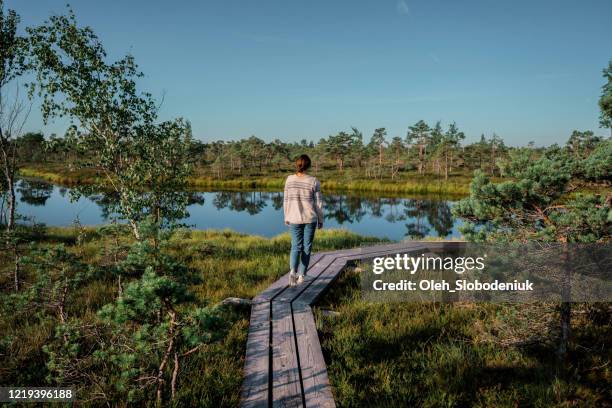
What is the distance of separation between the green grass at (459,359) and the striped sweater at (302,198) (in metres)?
1.60

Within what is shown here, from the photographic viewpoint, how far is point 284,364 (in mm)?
3609

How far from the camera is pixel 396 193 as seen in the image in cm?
5169

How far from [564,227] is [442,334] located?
224cm

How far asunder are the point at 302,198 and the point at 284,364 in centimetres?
288

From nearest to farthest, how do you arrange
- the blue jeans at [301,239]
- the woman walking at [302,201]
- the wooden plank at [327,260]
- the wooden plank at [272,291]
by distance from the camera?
the wooden plank at [272,291]
the wooden plank at [327,260]
the woman walking at [302,201]
the blue jeans at [301,239]

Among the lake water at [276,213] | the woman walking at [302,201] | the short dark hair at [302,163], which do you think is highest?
the short dark hair at [302,163]

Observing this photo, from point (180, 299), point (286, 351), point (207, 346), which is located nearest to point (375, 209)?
point (286, 351)

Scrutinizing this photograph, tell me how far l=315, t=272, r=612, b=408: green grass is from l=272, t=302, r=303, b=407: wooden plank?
17.0 inches

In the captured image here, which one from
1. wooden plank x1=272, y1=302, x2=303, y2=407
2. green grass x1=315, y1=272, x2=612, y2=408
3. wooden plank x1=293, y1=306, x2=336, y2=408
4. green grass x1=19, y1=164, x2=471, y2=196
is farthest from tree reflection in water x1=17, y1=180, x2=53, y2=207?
green grass x1=315, y1=272, x2=612, y2=408

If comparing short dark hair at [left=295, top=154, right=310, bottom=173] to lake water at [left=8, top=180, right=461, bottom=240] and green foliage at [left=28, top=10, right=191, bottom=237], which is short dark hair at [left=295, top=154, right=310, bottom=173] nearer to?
green foliage at [left=28, top=10, right=191, bottom=237]

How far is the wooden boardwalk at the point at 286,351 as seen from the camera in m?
3.11

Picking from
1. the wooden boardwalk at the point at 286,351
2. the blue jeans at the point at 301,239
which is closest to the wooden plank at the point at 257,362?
the wooden boardwalk at the point at 286,351

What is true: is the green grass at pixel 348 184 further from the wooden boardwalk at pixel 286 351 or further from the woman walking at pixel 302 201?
the wooden boardwalk at pixel 286 351

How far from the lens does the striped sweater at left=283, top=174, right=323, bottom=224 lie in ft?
19.0
